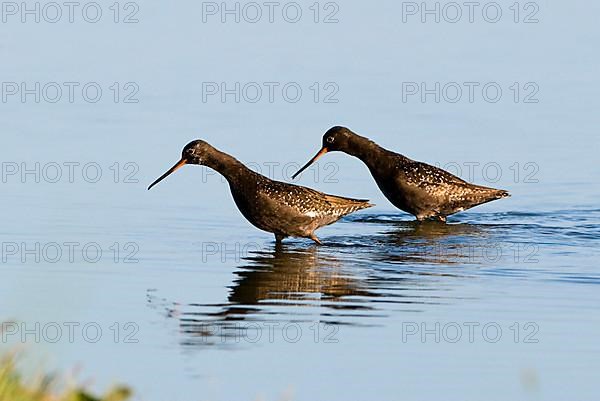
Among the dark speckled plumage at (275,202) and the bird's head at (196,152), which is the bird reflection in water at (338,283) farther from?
the bird's head at (196,152)

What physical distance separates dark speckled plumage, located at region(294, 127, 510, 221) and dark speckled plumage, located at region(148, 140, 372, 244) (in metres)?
1.48

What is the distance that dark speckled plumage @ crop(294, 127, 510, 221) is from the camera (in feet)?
53.4

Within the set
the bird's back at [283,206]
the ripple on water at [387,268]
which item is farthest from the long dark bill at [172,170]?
the ripple on water at [387,268]

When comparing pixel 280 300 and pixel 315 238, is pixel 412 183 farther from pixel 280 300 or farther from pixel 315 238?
pixel 280 300

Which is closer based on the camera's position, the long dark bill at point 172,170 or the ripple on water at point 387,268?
the ripple on water at point 387,268

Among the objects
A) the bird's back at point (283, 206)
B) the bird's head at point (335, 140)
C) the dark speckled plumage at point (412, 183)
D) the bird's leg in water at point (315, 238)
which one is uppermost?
the bird's head at point (335, 140)

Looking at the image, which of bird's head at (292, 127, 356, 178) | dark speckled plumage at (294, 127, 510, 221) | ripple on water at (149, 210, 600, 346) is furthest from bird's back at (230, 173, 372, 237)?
bird's head at (292, 127, 356, 178)

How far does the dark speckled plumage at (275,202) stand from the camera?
571 inches

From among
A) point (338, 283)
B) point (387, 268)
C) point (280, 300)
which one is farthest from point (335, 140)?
point (280, 300)

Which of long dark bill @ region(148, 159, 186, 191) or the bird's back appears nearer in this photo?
the bird's back

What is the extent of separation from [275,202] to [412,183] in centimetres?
223

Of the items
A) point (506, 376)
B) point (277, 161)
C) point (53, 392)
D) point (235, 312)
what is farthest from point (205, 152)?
point (53, 392)

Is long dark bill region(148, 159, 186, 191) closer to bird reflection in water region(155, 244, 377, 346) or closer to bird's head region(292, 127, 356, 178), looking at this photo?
bird reflection in water region(155, 244, 377, 346)

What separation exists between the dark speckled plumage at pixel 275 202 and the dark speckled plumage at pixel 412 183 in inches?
58.1
